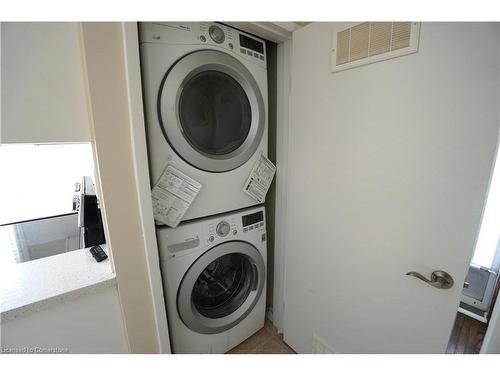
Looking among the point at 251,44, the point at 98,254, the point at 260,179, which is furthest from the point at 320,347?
the point at 251,44

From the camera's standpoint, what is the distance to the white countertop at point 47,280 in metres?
0.74

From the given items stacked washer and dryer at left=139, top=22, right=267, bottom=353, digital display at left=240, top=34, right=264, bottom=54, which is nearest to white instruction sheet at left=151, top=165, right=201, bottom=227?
stacked washer and dryer at left=139, top=22, right=267, bottom=353

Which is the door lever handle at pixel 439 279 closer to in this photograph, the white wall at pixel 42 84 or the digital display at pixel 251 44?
the digital display at pixel 251 44

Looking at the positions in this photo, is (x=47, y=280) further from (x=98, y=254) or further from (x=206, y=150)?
(x=206, y=150)

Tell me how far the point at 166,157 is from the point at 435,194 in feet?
3.25

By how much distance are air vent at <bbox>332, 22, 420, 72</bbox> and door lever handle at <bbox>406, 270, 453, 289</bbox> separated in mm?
743

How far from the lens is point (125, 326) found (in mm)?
901

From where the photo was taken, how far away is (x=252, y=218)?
1.21 m

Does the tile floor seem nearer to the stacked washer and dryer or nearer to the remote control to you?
the stacked washer and dryer

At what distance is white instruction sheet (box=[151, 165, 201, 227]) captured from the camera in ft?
2.92

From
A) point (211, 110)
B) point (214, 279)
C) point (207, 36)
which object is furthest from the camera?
point (214, 279)

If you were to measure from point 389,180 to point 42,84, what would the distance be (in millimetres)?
1234
